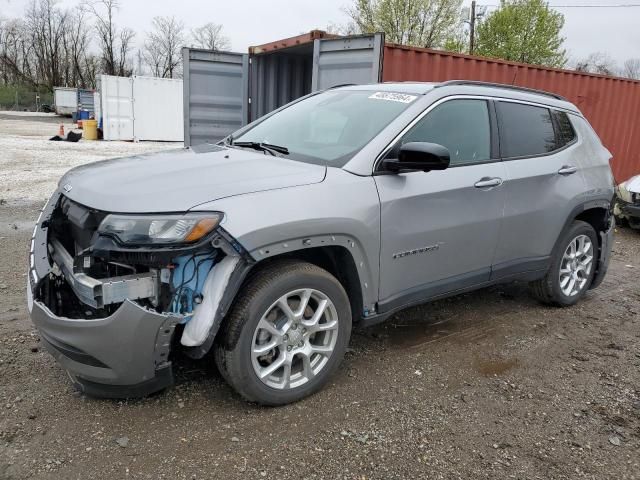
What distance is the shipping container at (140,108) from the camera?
23.5 meters

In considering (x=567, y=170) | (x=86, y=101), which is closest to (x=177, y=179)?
(x=567, y=170)

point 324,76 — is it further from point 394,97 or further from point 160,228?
point 160,228

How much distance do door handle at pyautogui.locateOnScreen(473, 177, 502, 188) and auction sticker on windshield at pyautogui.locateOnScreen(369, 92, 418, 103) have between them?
72cm

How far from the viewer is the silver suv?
2.55m

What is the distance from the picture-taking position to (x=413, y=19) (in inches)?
1362

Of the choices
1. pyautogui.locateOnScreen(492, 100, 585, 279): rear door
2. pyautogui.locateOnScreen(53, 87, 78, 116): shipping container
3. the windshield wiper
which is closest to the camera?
the windshield wiper

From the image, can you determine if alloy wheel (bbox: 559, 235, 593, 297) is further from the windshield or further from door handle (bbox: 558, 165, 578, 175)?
the windshield

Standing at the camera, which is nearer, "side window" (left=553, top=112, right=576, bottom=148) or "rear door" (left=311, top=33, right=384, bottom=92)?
"side window" (left=553, top=112, right=576, bottom=148)

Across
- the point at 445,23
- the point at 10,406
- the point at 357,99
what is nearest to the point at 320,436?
the point at 10,406

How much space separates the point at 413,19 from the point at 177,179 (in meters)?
35.3

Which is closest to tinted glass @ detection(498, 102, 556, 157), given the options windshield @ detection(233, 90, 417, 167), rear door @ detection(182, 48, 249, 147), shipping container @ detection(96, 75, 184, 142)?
windshield @ detection(233, 90, 417, 167)

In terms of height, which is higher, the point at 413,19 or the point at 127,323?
the point at 413,19

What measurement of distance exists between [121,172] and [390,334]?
225 cm

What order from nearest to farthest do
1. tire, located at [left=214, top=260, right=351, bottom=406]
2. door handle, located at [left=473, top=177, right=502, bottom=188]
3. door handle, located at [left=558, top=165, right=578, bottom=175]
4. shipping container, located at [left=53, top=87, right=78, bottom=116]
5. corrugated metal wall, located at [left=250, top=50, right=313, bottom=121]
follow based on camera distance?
tire, located at [left=214, top=260, right=351, bottom=406], door handle, located at [left=473, top=177, right=502, bottom=188], door handle, located at [left=558, top=165, right=578, bottom=175], corrugated metal wall, located at [left=250, top=50, right=313, bottom=121], shipping container, located at [left=53, top=87, right=78, bottom=116]
